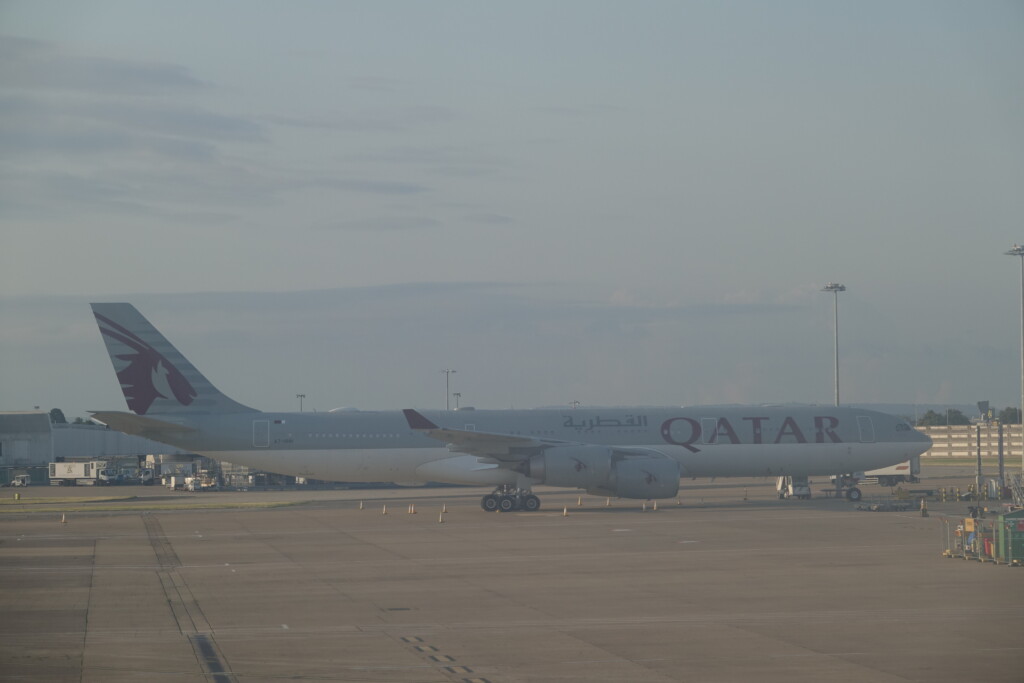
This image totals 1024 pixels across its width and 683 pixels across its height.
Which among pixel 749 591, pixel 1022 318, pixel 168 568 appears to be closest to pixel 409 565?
pixel 168 568

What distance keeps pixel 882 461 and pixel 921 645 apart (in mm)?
31639

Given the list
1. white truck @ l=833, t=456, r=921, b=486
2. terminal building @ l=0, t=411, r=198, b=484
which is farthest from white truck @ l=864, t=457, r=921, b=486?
terminal building @ l=0, t=411, r=198, b=484

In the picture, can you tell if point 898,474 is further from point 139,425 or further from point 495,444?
point 139,425

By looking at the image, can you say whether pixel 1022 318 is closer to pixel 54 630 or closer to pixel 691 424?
pixel 691 424

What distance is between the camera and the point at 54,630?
55.1 ft

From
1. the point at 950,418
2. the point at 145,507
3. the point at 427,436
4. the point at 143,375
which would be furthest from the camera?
the point at 950,418

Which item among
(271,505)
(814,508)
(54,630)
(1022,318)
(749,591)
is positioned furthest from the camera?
(1022,318)

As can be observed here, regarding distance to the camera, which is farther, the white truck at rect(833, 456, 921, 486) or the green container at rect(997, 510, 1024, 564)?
the white truck at rect(833, 456, 921, 486)

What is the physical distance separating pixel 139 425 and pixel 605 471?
672 inches

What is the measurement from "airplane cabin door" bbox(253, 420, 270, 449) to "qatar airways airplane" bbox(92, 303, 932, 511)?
1.5 inches

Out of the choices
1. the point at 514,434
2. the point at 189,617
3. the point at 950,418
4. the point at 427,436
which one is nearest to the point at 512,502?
the point at 514,434

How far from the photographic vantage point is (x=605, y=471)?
40.2 m

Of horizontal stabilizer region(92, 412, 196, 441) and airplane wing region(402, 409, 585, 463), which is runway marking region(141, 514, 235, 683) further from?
airplane wing region(402, 409, 585, 463)

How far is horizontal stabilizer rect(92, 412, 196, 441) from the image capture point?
1551 inches
